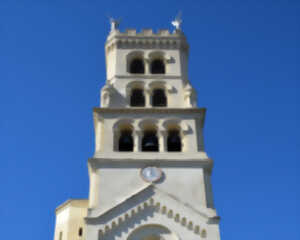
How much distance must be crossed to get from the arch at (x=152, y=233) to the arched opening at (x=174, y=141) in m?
5.64

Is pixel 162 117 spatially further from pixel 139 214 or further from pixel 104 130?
pixel 139 214

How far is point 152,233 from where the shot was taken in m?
28.4

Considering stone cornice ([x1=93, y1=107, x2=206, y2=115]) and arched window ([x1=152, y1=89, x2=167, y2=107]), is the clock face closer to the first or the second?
stone cornice ([x1=93, y1=107, x2=206, y2=115])

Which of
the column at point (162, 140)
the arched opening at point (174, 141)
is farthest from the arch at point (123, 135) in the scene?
the arched opening at point (174, 141)

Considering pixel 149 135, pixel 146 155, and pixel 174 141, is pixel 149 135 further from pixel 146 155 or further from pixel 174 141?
pixel 146 155

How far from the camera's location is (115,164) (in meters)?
30.9

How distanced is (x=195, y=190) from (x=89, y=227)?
5.94 meters

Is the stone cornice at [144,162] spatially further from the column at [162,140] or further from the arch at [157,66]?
the arch at [157,66]

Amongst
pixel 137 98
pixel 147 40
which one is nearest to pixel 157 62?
pixel 147 40

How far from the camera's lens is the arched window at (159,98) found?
35.4 meters

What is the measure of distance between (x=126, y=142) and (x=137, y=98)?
12.8 feet

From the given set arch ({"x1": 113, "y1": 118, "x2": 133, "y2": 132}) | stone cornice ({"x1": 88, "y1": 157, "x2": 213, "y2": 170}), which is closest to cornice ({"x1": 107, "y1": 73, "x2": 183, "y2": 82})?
arch ({"x1": 113, "y1": 118, "x2": 133, "y2": 132})

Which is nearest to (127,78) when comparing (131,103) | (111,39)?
(131,103)

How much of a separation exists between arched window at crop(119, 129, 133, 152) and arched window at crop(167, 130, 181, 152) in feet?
7.29
